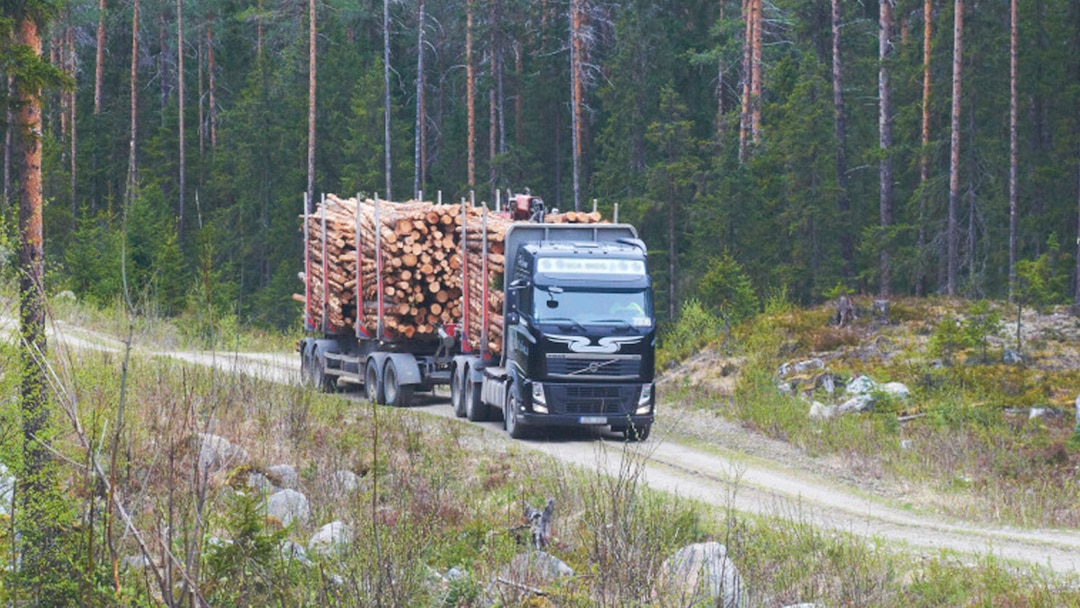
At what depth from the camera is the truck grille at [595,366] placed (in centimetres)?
1923

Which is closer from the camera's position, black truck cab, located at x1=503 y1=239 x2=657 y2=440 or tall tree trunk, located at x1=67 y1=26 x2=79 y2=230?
black truck cab, located at x1=503 y1=239 x2=657 y2=440

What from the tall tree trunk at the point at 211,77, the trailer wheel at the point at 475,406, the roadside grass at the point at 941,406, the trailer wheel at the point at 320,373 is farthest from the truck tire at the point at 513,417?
the tall tree trunk at the point at 211,77

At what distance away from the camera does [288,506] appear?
39.4 ft

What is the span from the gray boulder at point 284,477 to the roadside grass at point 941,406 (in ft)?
23.6

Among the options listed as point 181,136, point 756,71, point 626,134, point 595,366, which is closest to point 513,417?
point 595,366

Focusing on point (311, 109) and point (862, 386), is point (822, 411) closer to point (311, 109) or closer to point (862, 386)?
point (862, 386)

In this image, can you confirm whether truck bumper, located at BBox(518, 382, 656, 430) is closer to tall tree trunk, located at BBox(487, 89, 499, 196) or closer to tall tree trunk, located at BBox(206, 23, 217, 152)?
tall tree trunk, located at BBox(487, 89, 499, 196)

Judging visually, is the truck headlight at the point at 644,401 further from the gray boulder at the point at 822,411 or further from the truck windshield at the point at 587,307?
the gray boulder at the point at 822,411

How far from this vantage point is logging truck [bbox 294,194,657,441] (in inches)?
760

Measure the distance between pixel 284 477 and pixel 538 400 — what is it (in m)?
5.84

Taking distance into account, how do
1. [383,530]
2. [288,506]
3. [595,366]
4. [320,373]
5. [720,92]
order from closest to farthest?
[383,530] → [288,506] → [595,366] → [320,373] → [720,92]

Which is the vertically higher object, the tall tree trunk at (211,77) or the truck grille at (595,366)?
the tall tree trunk at (211,77)

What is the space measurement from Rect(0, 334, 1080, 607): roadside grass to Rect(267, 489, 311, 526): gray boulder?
0.12 meters

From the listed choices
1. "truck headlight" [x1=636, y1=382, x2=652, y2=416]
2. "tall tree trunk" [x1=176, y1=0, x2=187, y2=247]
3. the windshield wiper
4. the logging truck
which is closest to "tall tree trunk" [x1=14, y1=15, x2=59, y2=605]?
the logging truck
